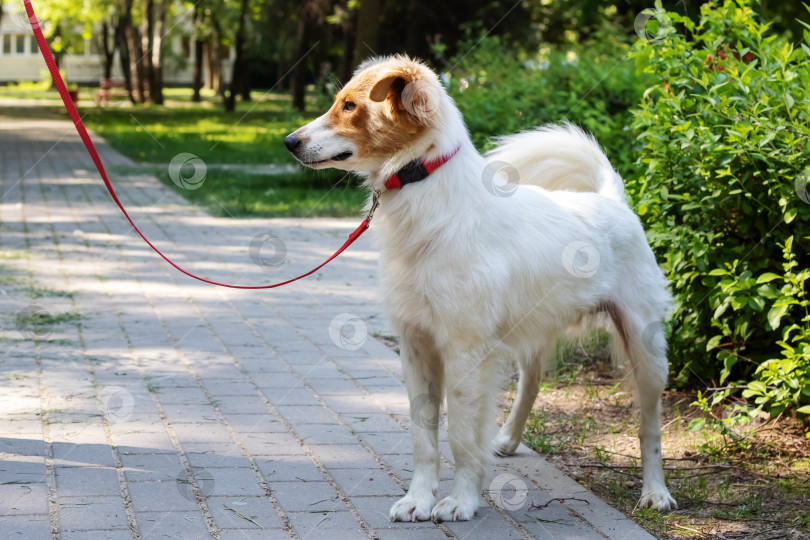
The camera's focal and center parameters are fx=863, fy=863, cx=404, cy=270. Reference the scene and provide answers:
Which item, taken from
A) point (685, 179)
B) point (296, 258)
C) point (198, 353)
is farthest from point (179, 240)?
point (685, 179)

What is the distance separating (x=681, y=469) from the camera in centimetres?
455

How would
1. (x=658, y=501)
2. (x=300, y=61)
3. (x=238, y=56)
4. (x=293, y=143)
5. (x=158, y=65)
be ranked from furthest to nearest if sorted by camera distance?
(x=238, y=56), (x=158, y=65), (x=300, y=61), (x=658, y=501), (x=293, y=143)

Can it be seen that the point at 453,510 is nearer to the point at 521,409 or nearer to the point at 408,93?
the point at 521,409

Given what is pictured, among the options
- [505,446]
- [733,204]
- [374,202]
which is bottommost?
[505,446]

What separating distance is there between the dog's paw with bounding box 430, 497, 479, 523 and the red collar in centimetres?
140

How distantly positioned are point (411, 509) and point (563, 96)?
22.6 feet

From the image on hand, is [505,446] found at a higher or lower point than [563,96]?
lower

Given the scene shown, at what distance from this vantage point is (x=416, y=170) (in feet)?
12.1

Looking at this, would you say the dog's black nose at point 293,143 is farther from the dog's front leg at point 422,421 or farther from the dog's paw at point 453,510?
the dog's paw at point 453,510

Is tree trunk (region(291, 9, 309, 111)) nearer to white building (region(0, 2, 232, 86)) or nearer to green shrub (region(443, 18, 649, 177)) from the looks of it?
green shrub (region(443, 18, 649, 177))

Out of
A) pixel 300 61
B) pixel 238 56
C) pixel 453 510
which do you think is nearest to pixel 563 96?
pixel 453 510

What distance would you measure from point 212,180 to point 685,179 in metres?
12.5

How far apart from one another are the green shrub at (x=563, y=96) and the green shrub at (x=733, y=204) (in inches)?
69.9

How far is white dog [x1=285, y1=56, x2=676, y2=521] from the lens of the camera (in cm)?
366
